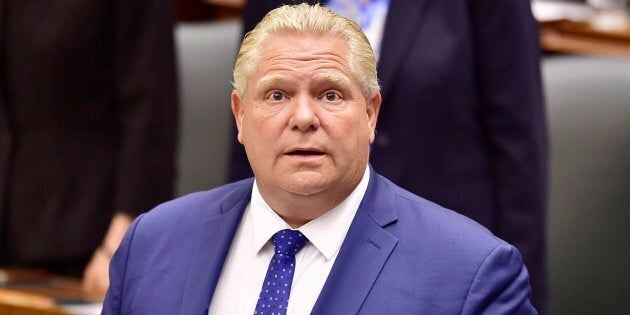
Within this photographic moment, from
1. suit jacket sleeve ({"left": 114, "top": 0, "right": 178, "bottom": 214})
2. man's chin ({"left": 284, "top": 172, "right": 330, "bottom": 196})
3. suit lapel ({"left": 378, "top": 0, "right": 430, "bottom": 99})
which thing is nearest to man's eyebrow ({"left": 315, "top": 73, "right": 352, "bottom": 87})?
man's chin ({"left": 284, "top": 172, "right": 330, "bottom": 196})

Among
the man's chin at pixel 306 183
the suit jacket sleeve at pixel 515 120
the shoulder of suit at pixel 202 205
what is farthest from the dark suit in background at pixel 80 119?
the man's chin at pixel 306 183

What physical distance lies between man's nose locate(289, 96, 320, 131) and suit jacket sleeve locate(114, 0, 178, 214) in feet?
2.67

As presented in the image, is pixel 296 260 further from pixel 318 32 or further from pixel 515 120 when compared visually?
pixel 515 120

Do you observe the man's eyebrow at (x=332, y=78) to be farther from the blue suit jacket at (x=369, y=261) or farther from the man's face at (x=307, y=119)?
the blue suit jacket at (x=369, y=261)

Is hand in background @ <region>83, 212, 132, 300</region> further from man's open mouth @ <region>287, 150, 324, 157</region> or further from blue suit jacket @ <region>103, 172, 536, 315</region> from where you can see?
man's open mouth @ <region>287, 150, 324, 157</region>

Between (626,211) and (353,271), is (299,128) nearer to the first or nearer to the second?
(353,271)

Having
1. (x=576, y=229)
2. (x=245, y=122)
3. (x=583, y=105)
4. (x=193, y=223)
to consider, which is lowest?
(x=576, y=229)

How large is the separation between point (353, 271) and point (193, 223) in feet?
0.73

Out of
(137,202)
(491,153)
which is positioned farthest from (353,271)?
(137,202)

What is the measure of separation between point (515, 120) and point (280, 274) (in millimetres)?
678

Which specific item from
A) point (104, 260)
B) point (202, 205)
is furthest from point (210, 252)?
point (104, 260)

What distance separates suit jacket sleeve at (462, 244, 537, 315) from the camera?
153cm

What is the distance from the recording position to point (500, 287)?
1537 mm

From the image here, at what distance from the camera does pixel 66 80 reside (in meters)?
2.38
